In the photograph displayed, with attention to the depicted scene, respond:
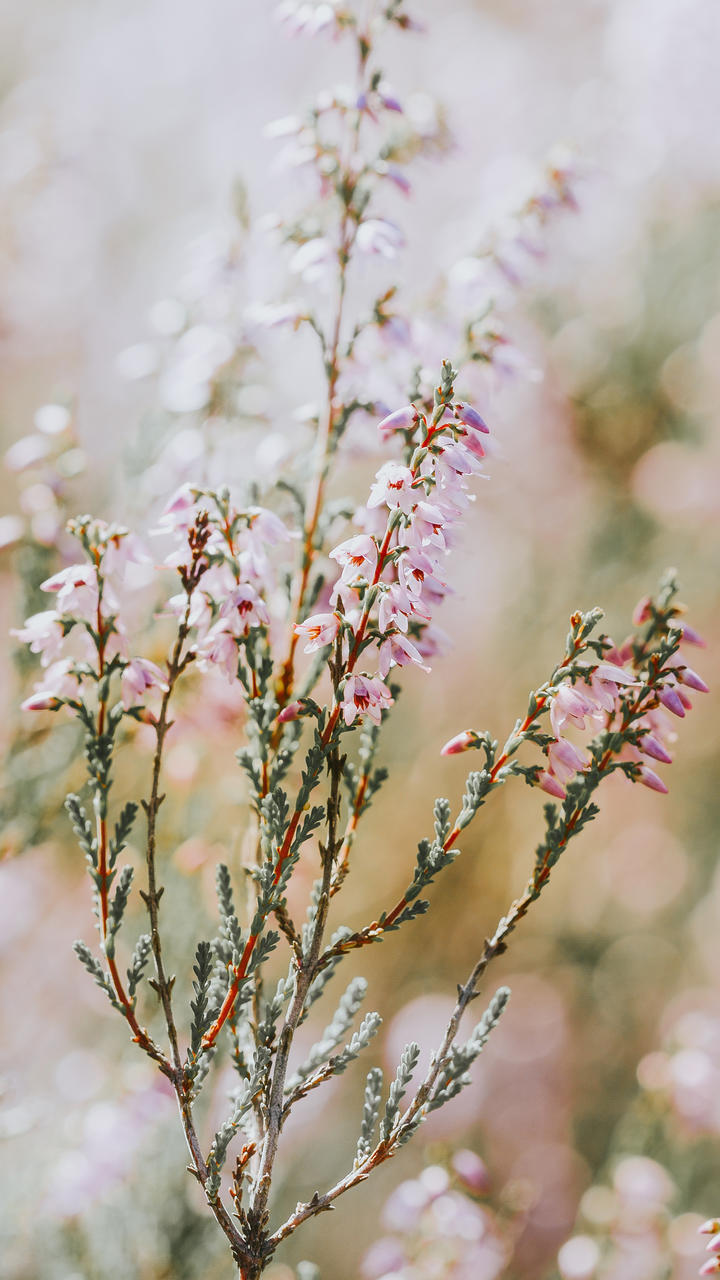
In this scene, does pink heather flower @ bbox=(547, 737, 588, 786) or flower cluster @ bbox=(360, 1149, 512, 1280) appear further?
flower cluster @ bbox=(360, 1149, 512, 1280)

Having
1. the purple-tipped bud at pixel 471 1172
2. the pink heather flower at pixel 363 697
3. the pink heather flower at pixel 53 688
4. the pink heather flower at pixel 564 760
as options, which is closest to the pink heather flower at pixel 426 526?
the pink heather flower at pixel 363 697

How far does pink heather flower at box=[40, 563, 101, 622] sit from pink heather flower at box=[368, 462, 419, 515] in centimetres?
26

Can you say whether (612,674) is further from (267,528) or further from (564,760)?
(267,528)

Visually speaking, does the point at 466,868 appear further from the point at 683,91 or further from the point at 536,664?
the point at 683,91

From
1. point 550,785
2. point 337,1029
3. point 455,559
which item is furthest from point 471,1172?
point 455,559

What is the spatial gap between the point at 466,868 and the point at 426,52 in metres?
3.77

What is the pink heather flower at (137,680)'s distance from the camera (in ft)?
2.67

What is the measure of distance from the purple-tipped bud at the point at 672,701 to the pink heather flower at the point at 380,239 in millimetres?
567

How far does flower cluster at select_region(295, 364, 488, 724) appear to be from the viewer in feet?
2.25

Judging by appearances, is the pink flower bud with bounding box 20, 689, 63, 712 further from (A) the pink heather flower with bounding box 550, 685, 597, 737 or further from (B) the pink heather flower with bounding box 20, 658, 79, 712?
(A) the pink heather flower with bounding box 550, 685, 597, 737

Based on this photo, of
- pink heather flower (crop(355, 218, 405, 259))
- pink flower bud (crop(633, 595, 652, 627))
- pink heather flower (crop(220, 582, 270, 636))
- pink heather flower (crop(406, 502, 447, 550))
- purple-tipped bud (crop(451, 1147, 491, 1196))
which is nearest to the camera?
pink heather flower (crop(406, 502, 447, 550))

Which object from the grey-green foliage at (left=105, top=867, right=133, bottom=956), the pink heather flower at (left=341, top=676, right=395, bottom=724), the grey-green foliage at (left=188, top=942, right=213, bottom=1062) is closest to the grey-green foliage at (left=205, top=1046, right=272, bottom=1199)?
the grey-green foliage at (left=188, top=942, right=213, bottom=1062)

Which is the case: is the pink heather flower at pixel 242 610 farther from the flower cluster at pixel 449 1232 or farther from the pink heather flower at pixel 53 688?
the flower cluster at pixel 449 1232

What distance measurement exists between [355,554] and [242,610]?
0.46 feet
